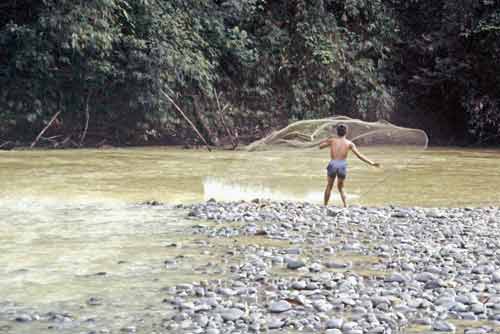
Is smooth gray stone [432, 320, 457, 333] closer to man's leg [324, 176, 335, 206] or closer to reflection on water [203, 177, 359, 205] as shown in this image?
man's leg [324, 176, 335, 206]

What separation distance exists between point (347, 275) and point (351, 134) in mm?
6051

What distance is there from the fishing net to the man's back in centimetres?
90

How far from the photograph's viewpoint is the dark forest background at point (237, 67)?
21969mm

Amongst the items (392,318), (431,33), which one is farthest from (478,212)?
(431,33)

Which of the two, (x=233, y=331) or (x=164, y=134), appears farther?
(x=164, y=134)

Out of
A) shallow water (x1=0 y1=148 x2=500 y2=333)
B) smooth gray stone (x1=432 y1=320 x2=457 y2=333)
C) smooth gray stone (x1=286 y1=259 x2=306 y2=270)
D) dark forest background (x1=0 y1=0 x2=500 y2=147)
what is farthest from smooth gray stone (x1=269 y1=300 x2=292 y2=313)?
dark forest background (x1=0 y1=0 x2=500 y2=147)

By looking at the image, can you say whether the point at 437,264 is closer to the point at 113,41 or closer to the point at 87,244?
the point at 87,244

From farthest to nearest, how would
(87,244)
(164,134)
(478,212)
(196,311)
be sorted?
(164,134) < (478,212) < (87,244) < (196,311)

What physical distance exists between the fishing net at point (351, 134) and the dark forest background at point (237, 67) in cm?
963

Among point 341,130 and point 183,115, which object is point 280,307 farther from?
point 183,115

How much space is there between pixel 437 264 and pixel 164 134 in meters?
17.4

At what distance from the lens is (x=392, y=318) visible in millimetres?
5391

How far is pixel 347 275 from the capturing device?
6785mm

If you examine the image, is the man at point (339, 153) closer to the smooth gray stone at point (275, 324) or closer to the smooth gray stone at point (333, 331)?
the smooth gray stone at point (275, 324)
